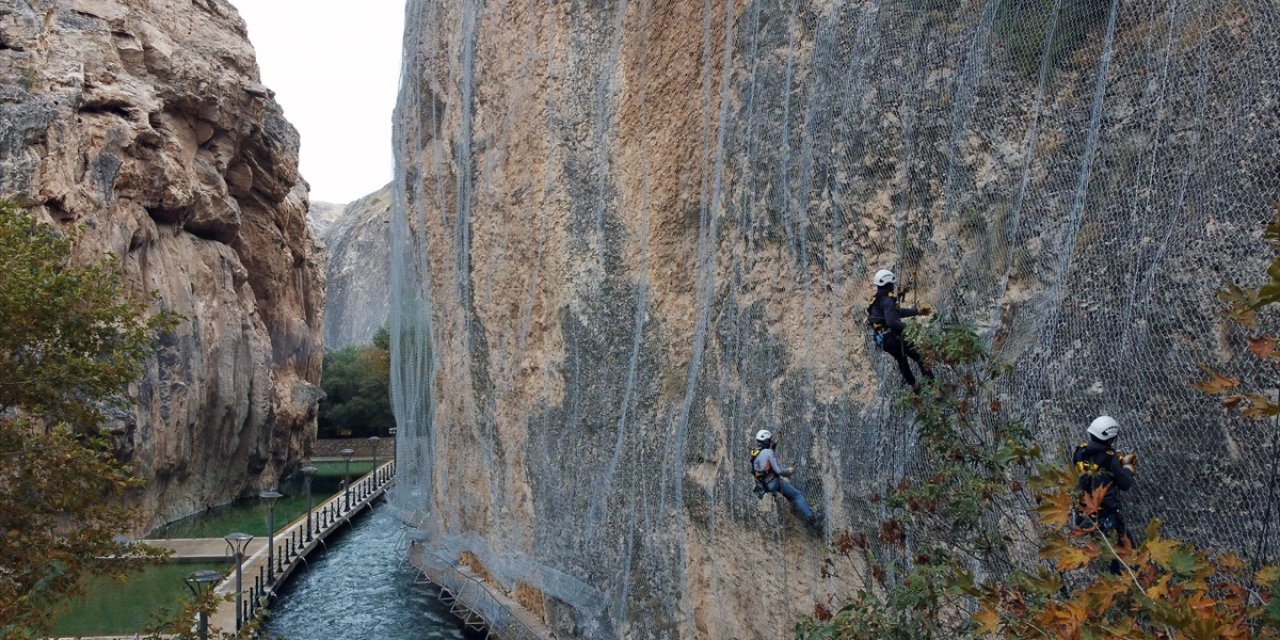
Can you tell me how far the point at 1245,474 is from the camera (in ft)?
11.6

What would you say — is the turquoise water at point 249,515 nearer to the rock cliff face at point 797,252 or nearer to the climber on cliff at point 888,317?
the rock cliff face at point 797,252

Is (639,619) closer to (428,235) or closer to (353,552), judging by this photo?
(428,235)

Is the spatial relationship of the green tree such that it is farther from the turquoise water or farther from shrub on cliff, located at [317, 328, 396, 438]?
shrub on cliff, located at [317, 328, 396, 438]

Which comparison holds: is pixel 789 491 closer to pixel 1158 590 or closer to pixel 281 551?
pixel 1158 590

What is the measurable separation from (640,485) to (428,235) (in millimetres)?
7439

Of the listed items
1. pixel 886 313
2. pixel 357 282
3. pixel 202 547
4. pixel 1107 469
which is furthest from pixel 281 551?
pixel 357 282

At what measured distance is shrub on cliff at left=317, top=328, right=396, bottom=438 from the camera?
120 ft

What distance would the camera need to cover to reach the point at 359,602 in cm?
1598

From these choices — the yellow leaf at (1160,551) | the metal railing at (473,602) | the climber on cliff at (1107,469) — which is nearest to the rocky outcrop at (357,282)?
the metal railing at (473,602)

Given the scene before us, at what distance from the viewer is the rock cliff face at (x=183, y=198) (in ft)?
54.2

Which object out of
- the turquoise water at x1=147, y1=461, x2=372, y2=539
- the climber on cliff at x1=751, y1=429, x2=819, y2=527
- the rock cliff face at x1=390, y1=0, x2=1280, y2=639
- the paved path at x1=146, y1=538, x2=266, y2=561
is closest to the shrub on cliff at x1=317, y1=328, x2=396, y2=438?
the turquoise water at x1=147, y1=461, x2=372, y2=539

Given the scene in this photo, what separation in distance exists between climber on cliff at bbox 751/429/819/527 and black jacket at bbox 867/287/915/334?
142cm

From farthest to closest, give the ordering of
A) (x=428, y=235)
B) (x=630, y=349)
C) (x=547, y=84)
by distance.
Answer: (x=428, y=235)
(x=547, y=84)
(x=630, y=349)

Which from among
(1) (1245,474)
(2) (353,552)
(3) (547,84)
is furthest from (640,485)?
(2) (353,552)
